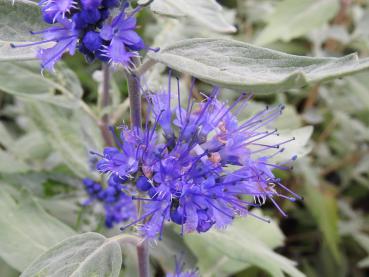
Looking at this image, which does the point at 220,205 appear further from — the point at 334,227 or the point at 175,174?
the point at 334,227

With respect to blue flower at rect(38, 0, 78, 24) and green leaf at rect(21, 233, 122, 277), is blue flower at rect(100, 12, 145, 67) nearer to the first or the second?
blue flower at rect(38, 0, 78, 24)

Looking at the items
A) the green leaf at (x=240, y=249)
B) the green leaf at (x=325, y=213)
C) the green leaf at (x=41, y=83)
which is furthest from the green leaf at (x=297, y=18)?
the green leaf at (x=41, y=83)

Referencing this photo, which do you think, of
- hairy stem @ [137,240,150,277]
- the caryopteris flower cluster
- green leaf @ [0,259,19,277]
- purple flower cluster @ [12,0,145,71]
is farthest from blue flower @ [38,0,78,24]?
green leaf @ [0,259,19,277]

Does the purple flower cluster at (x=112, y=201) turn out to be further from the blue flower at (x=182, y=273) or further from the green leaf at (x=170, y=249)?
the blue flower at (x=182, y=273)

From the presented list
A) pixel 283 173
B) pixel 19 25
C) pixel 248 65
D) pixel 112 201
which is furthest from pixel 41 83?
pixel 283 173

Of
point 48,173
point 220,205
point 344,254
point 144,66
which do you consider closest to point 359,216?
point 344,254

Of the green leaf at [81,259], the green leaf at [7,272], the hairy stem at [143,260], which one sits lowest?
the green leaf at [7,272]
